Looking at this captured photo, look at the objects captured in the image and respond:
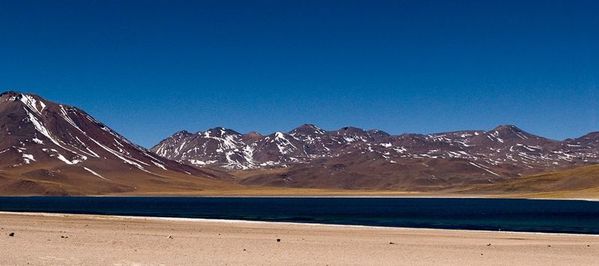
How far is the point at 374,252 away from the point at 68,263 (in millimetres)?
15278

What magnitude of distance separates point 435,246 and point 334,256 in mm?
10320

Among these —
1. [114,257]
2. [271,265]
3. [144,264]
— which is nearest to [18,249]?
[114,257]

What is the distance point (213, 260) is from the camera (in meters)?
29.4

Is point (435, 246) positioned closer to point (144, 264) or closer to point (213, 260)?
point (213, 260)

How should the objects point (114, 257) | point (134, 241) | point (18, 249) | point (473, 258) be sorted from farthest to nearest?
point (134, 241)
point (473, 258)
point (18, 249)
point (114, 257)

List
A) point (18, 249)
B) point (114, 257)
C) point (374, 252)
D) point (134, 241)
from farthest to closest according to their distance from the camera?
point (134, 241)
point (374, 252)
point (18, 249)
point (114, 257)

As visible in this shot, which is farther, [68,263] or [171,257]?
[171,257]

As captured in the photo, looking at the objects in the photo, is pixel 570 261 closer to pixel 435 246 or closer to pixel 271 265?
pixel 435 246

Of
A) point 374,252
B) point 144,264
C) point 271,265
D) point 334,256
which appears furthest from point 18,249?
point 374,252

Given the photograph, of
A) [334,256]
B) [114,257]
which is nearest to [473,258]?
[334,256]

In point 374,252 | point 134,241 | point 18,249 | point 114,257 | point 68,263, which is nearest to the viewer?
point 68,263

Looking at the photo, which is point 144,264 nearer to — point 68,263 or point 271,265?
point 68,263

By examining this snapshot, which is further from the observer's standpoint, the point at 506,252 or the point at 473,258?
the point at 506,252

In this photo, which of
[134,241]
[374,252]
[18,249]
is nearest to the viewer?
[18,249]
